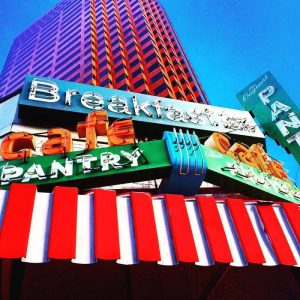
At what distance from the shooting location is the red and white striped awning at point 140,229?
449cm

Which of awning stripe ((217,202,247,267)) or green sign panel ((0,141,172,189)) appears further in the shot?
green sign panel ((0,141,172,189))

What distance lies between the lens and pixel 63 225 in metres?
4.72

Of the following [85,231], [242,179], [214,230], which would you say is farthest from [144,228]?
[242,179]

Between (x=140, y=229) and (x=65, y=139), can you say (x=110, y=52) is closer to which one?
(x=65, y=139)

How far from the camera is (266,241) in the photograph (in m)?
5.48

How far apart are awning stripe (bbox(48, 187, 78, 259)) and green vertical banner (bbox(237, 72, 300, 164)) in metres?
12.7

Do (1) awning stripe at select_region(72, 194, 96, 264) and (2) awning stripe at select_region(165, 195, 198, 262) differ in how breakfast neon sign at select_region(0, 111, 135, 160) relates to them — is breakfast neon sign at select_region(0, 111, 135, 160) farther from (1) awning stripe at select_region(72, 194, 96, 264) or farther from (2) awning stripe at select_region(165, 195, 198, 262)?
(2) awning stripe at select_region(165, 195, 198, 262)

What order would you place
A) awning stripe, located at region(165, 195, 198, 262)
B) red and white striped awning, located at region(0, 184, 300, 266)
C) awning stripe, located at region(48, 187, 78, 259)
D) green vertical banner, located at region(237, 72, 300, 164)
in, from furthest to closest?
1. green vertical banner, located at region(237, 72, 300, 164)
2. awning stripe, located at region(165, 195, 198, 262)
3. red and white striped awning, located at region(0, 184, 300, 266)
4. awning stripe, located at region(48, 187, 78, 259)

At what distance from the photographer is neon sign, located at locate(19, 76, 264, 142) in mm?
11758

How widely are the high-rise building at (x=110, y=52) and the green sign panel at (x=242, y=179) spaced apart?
124ft

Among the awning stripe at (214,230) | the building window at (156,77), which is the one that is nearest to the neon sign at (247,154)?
Answer: the awning stripe at (214,230)

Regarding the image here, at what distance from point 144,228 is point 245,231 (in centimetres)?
185

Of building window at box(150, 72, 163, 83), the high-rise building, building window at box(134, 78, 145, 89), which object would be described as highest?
the high-rise building

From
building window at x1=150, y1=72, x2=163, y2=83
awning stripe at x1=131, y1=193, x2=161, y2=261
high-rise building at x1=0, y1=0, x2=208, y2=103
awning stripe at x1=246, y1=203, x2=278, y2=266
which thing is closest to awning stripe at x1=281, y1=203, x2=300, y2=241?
awning stripe at x1=246, y1=203, x2=278, y2=266
